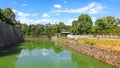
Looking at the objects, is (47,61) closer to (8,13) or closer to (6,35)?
(6,35)

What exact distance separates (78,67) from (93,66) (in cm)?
147

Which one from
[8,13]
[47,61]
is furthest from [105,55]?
[8,13]

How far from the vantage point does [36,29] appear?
103562 millimetres

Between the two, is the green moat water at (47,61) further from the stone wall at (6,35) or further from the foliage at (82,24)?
the foliage at (82,24)

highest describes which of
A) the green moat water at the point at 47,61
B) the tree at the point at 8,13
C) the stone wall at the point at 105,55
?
the tree at the point at 8,13

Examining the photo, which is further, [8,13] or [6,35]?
[8,13]

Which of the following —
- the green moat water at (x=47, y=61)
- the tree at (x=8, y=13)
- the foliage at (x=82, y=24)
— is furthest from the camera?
the foliage at (x=82, y=24)

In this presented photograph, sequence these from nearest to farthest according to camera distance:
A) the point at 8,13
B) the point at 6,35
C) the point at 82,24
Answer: the point at 6,35
the point at 8,13
the point at 82,24

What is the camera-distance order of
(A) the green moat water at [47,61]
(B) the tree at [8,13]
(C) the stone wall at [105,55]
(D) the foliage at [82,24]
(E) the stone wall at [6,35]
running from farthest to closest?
1. (D) the foliage at [82,24]
2. (B) the tree at [8,13]
3. (E) the stone wall at [6,35]
4. (A) the green moat water at [47,61]
5. (C) the stone wall at [105,55]

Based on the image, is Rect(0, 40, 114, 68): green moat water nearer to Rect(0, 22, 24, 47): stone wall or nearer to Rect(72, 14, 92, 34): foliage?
Rect(0, 22, 24, 47): stone wall

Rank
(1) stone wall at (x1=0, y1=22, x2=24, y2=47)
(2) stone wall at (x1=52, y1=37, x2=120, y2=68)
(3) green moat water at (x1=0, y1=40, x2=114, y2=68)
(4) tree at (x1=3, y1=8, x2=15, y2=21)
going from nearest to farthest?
(2) stone wall at (x1=52, y1=37, x2=120, y2=68) → (3) green moat water at (x1=0, y1=40, x2=114, y2=68) → (1) stone wall at (x1=0, y1=22, x2=24, y2=47) → (4) tree at (x1=3, y1=8, x2=15, y2=21)

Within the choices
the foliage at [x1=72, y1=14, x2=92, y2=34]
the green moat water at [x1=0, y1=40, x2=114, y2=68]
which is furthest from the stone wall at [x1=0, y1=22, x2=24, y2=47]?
the foliage at [x1=72, y1=14, x2=92, y2=34]

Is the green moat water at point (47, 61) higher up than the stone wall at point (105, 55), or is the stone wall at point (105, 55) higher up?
the stone wall at point (105, 55)

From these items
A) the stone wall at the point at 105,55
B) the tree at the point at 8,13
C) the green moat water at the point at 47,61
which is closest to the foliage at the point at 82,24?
the tree at the point at 8,13
